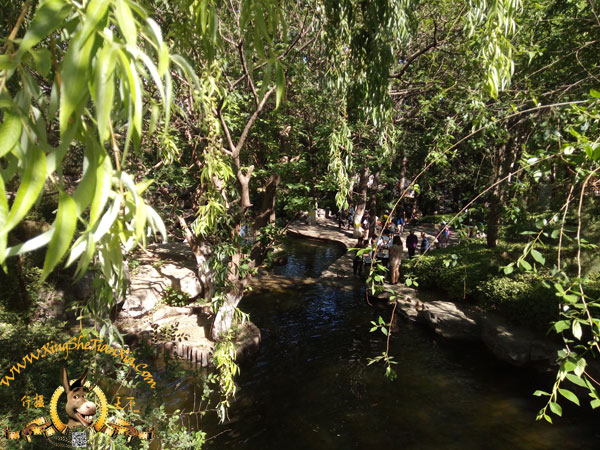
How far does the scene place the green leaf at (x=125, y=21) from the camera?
89 cm

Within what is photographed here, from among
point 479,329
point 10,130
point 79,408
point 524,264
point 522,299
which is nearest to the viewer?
point 10,130

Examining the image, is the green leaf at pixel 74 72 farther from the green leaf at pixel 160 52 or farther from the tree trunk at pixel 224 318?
the tree trunk at pixel 224 318

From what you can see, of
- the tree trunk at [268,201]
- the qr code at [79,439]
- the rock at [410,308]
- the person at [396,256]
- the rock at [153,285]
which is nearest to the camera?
the qr code at [79,439]

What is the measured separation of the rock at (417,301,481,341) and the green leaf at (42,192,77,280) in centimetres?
954

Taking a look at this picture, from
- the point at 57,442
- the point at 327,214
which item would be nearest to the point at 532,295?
the point at 57,442

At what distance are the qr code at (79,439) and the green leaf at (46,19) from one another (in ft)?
11.2

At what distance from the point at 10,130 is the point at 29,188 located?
14cm

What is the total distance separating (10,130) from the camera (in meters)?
0.84

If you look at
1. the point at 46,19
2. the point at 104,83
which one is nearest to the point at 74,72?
the point at 104,83

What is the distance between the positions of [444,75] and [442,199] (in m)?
17.3

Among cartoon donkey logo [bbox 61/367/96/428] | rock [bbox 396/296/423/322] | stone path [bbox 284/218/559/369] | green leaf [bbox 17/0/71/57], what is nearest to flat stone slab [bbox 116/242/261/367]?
cartoon donkey logo [bbox 61/367/96/428]

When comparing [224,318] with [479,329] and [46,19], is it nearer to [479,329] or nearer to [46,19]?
[479,329]

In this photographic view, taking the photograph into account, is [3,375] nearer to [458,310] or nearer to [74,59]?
[74,59]

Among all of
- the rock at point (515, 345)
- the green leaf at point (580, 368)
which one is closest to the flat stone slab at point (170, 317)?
the rock at point (515, 345)
